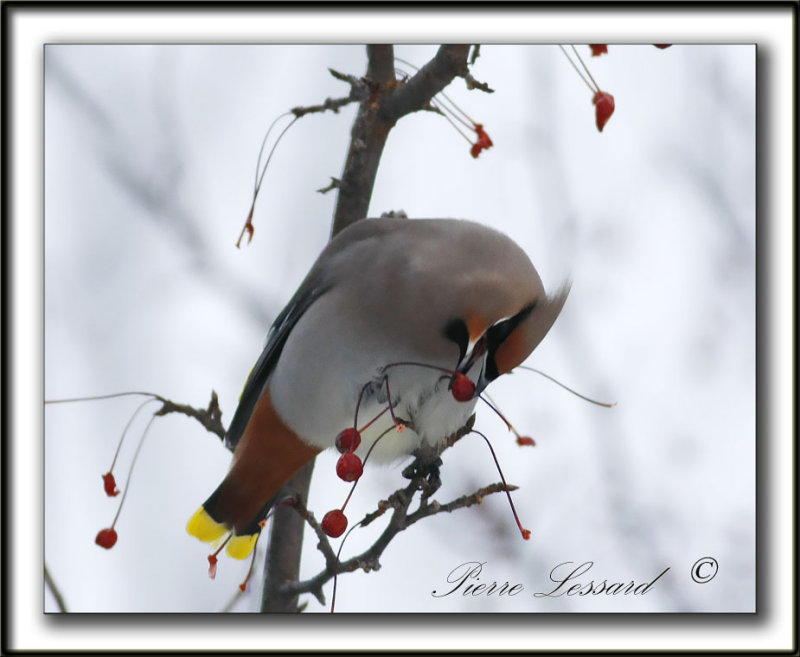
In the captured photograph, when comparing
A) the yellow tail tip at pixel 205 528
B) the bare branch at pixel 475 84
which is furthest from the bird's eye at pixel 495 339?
the yellow tail tip at pixel 205 528

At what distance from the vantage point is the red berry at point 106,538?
313cm

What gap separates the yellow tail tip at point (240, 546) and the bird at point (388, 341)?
49mm

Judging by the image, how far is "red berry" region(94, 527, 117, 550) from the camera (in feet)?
10.3

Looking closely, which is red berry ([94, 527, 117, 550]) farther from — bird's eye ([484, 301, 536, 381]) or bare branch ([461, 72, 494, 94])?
bare branch ([461, 72, 494, 94])

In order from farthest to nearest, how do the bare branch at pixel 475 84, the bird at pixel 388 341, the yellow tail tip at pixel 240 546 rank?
the yellow tail tip at pixel 240 546 → the bird at pixel 388 341 → the bare branch at pixel 475 84

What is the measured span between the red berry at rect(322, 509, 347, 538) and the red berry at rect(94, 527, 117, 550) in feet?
2.18

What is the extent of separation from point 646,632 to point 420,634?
55 centimetres

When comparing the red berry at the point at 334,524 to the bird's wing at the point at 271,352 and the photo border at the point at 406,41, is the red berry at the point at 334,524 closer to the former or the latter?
the photo border at the point at 406,41

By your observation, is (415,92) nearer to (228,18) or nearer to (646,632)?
(228,18)

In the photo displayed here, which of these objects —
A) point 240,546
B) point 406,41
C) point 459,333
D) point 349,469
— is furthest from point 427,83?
point 240,546

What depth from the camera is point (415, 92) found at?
132 inches

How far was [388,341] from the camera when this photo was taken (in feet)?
11.1

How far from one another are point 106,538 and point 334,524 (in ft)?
2.31
